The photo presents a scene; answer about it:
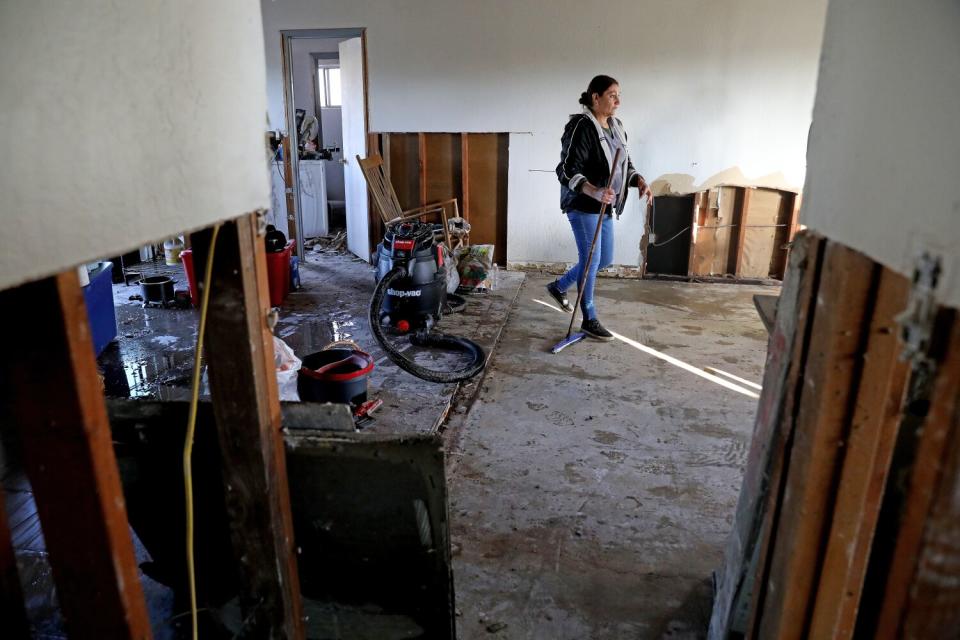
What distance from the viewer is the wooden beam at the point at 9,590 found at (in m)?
0.94

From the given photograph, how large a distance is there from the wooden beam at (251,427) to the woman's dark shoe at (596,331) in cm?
291

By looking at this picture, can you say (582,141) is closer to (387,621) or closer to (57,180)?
(387,621)

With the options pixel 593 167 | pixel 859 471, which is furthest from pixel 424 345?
pixel 859 471

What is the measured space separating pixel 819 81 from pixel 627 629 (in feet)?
4.73

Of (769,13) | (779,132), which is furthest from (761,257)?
(769,13)

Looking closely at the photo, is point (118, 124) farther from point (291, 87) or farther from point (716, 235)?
point (291, 87)

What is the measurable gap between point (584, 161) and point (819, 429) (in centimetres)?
Answer: 298

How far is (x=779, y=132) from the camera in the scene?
5.29 metres

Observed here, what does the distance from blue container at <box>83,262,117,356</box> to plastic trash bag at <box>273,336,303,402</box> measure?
49.6 inches

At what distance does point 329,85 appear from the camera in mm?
9922

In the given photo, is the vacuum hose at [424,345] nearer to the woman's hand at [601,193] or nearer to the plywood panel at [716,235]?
the woman's hand at [601,193]

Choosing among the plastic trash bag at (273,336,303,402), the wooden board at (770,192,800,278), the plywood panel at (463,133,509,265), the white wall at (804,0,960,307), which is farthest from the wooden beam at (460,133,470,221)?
the white wall at (804,0,960,307)

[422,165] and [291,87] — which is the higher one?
[291,87]

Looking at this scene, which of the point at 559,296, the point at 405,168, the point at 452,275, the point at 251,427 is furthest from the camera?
the point at 405,168
